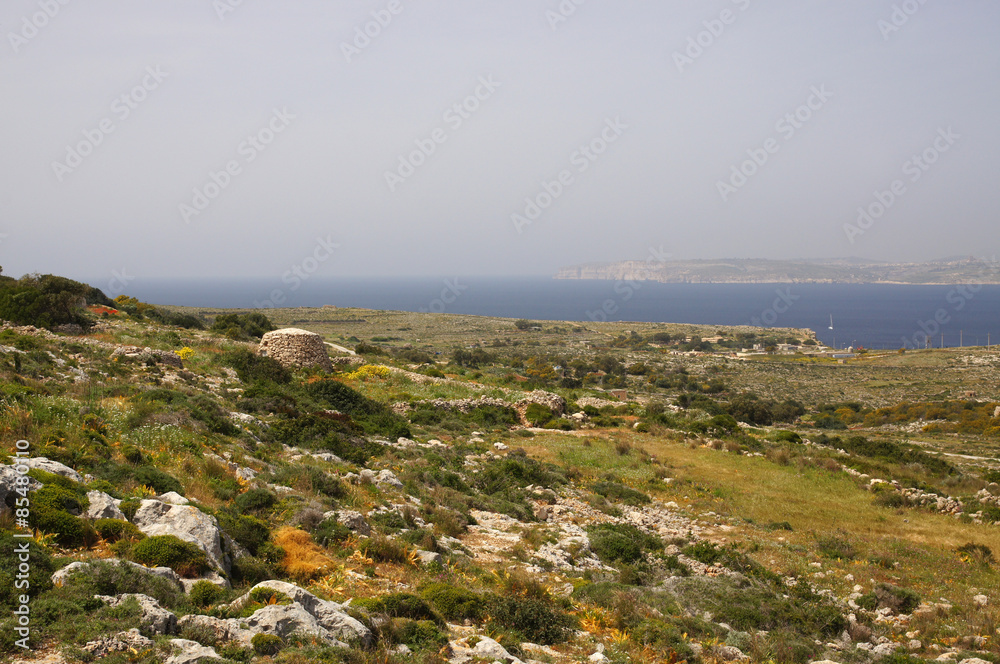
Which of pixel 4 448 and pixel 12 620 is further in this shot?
pixel 4 448

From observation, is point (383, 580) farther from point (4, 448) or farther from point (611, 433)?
point (611, 433)

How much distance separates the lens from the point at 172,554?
22.3 feet

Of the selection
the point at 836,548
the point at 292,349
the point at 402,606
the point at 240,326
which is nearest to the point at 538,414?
the point at 292,349

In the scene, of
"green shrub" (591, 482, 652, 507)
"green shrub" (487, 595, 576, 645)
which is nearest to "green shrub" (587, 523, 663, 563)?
"green shrub" (591, 482, 652, 507)

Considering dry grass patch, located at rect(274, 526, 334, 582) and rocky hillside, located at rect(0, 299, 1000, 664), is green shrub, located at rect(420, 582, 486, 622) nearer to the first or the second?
rocky hillside, located at rect(0, 299, 1000, 664)

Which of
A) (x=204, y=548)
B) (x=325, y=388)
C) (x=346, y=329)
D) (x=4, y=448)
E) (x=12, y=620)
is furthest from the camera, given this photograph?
(x=346, y=329)

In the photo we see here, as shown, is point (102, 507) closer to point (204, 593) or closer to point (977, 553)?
point (204, 593)

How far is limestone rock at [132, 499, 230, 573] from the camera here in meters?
7.34

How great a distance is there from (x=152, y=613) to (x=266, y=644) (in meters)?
A: 1.18

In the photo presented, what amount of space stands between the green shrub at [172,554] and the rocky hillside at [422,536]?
0.03 m

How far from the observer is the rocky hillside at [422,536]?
6.03 m

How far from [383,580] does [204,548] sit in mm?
2730

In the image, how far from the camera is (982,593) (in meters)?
10.8

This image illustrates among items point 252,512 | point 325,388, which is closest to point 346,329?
point 325,388
